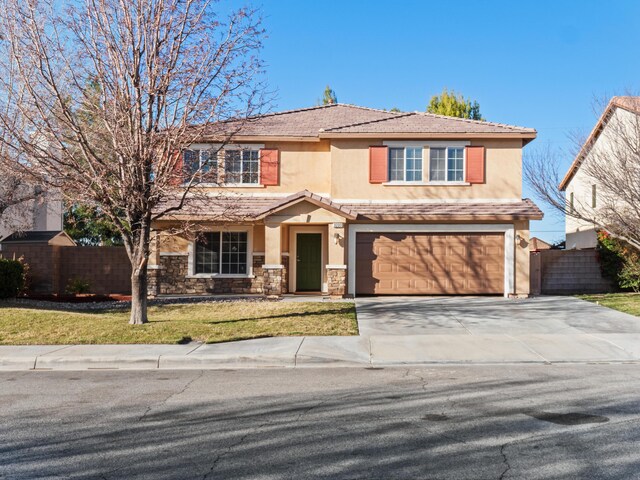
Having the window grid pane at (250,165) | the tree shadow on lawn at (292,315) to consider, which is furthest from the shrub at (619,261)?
the window grid pane at (250,165)

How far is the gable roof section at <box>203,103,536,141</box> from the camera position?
20188mm

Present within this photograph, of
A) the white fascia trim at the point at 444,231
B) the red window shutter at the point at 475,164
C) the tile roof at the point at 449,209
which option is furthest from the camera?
the red window shutter at the point at 475,164

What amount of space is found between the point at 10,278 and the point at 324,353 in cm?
1185

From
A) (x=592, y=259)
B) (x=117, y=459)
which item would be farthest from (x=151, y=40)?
(x=592, y=259)

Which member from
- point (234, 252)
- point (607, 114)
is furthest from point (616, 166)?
point (234, 252)

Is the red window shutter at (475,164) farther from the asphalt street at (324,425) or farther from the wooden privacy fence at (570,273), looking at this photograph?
the asphalt street at (324,425)

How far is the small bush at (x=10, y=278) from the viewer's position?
1841 cm

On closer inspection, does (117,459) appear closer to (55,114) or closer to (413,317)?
(55,114)

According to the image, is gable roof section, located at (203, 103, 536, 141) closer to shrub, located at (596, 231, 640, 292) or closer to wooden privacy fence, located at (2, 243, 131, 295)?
shrub, located at (596, 231, 640, 292)

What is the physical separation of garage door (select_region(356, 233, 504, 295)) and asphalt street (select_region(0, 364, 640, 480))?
1048 centimetres

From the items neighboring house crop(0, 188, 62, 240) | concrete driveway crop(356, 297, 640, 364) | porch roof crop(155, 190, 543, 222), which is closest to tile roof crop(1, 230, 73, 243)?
neighboring house crop(0, 188, 62, 240)

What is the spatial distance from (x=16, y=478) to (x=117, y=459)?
80cm

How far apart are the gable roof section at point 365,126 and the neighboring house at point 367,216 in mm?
60

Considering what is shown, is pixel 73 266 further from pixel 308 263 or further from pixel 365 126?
pixel 365 126
